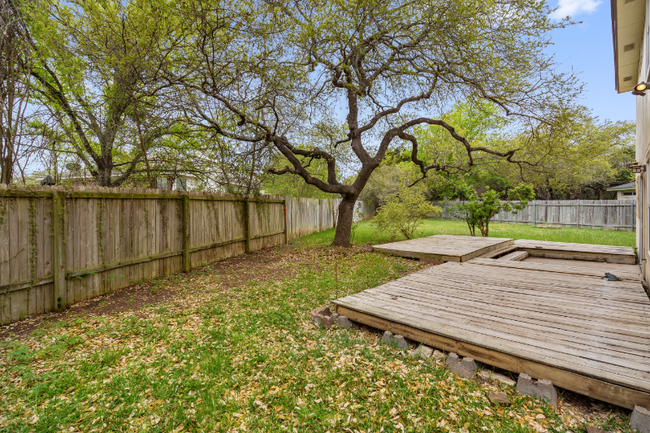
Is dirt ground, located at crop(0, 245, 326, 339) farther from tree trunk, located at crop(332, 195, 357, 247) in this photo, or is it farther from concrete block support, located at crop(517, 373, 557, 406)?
concrete block support, located at crop(517, 373, 557, 406)

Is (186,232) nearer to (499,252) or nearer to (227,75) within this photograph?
(227,75)

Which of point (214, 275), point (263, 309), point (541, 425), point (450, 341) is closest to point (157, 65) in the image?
point (214, 275)

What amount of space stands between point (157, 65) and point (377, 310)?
546 centimetres

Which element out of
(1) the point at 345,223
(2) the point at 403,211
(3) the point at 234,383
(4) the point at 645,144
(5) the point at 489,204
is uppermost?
(4) the point at 645,144

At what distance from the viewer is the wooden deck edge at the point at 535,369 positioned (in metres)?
1.82

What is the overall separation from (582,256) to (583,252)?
116 millimetres

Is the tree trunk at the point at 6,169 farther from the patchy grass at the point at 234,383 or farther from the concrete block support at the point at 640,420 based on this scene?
the concrete block support at the point at 640,420

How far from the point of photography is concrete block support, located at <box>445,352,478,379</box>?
2.33 m

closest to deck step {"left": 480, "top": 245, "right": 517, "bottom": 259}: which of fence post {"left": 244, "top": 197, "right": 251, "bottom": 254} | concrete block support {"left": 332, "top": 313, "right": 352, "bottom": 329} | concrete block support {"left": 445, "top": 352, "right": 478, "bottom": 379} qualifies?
concrete block support {"left": 332, "top": 313, "right": 352, "bottom": 329}

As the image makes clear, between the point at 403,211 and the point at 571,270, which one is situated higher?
the point at 403,211

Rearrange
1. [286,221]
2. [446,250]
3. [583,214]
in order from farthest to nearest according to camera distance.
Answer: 1. [583,214]
2. [286,221]
3. [446,250]

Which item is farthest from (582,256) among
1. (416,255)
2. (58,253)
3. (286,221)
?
(58,253)

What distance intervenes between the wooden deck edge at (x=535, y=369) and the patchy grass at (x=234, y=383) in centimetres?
14

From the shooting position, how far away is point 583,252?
6.45 m
